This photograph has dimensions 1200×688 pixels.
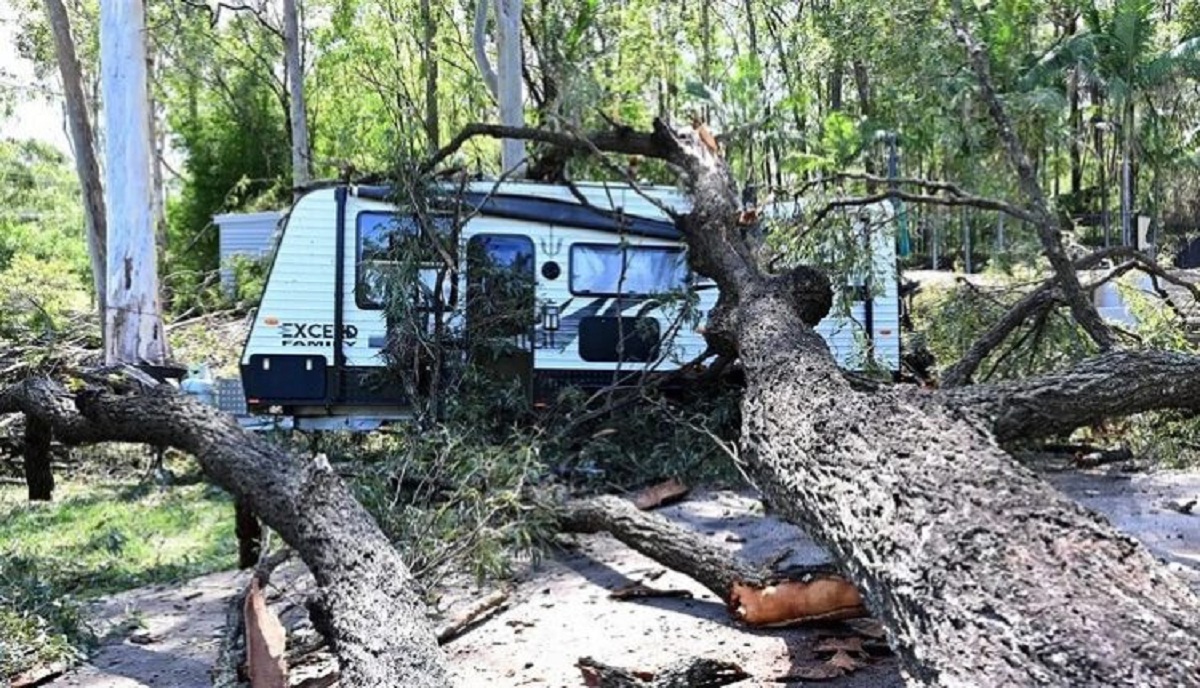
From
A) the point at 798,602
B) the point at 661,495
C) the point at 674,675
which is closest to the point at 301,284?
the point at 661,495

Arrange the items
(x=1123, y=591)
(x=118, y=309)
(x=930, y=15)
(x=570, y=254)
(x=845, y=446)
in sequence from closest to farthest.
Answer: (x=1123, y=591), (x=845, y=446), (x=570, y=254), (x=118, y=309), (x=930, y=15)

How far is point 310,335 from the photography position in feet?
28.7

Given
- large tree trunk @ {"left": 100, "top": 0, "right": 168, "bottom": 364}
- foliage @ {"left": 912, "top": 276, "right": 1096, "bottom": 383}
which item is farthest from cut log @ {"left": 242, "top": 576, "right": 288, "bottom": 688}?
large tree trunk @ {"left": 100, "top": 0, "right": 168, "bottom": 364}

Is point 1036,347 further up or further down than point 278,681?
further up

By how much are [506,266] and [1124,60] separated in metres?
19.2

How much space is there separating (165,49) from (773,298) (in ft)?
74.8

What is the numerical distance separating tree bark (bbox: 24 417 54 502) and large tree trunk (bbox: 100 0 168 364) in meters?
2.70

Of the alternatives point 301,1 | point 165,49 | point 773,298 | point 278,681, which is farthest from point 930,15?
point 165,49

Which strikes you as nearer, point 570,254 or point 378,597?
point 378,597

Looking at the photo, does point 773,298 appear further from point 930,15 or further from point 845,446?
point 930,15

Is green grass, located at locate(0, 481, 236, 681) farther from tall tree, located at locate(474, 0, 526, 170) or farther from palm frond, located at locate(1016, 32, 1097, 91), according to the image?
palm frond, located at locate(1016, 32, 1097, 91)

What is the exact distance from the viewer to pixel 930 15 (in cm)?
1277

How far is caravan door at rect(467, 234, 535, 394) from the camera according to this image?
778cm

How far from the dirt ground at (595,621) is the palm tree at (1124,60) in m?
17.9
